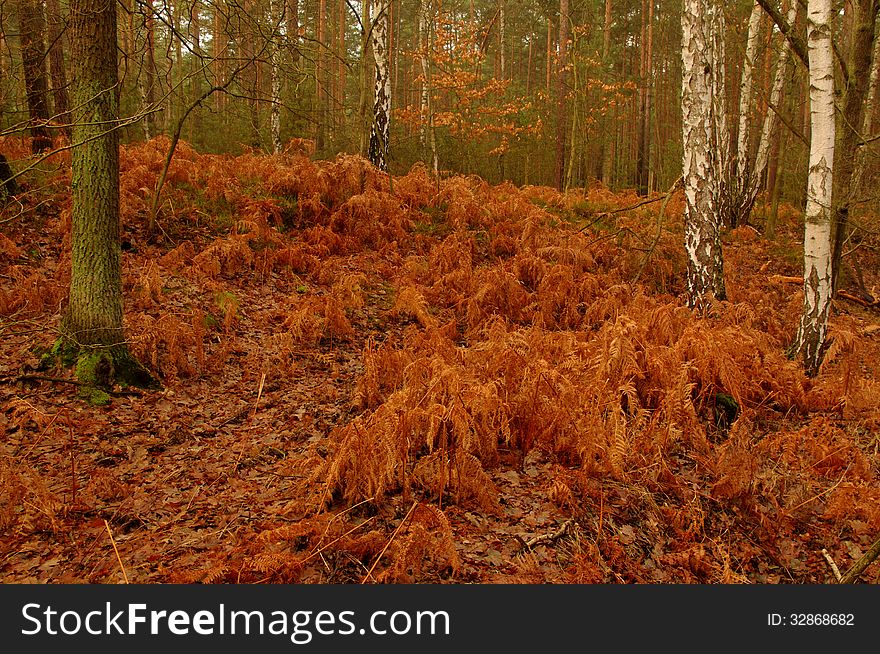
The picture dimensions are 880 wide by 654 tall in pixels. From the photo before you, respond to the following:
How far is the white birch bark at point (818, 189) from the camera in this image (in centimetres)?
557

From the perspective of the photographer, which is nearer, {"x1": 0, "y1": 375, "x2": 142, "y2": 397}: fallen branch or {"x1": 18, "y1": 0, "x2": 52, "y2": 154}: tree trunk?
{"x1": 0, "y1": 375, "x2": 142, "y2": 397}: fallen branch

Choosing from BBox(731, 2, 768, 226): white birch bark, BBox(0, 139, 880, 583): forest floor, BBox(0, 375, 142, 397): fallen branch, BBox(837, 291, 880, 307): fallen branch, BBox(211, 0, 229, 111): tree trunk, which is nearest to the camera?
BBox(0, 139, 880, 583): forest floor

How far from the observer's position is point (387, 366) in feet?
17.9

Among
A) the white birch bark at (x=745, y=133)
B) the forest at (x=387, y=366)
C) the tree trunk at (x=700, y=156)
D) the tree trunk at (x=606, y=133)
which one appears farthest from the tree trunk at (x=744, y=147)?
the tree trunk at (x=700, y=156)

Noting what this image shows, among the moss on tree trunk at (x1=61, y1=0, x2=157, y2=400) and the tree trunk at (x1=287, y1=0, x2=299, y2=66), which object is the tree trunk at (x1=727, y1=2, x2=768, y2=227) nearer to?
the tree trunk at (x1=287, y1=0, x2=299, y2=66)

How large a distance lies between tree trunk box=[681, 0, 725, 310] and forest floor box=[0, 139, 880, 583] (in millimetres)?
554

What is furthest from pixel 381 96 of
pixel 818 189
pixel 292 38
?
pixel 818 189

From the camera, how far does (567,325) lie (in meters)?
7.71

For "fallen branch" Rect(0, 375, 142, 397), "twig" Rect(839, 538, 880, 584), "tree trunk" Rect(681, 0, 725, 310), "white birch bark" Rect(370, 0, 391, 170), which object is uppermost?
"white birch bark" Rect(370, 0, 391, 170)

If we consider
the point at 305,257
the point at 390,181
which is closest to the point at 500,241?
the point at 390,181

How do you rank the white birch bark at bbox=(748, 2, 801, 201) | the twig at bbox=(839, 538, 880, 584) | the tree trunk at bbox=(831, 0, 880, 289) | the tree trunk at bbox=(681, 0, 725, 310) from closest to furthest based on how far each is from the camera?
the twig at bbox=(839, 538, 880, 584), the tree trunk at bbox=(681, 0, 725, 310), the tree trunk at bbox=(831, 0, 880, 289), the white birch bark at bbox=(748, 2, 801, 201)

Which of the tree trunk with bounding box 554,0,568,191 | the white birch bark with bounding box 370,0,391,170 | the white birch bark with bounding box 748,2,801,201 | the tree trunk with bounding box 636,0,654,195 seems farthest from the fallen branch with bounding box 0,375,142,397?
the tree trunk with bounding box 636,0,654,195

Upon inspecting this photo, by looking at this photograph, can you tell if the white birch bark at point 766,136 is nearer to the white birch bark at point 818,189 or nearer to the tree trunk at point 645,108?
the tree trunk at point 645,108

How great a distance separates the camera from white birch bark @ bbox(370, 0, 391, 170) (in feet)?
35.7
